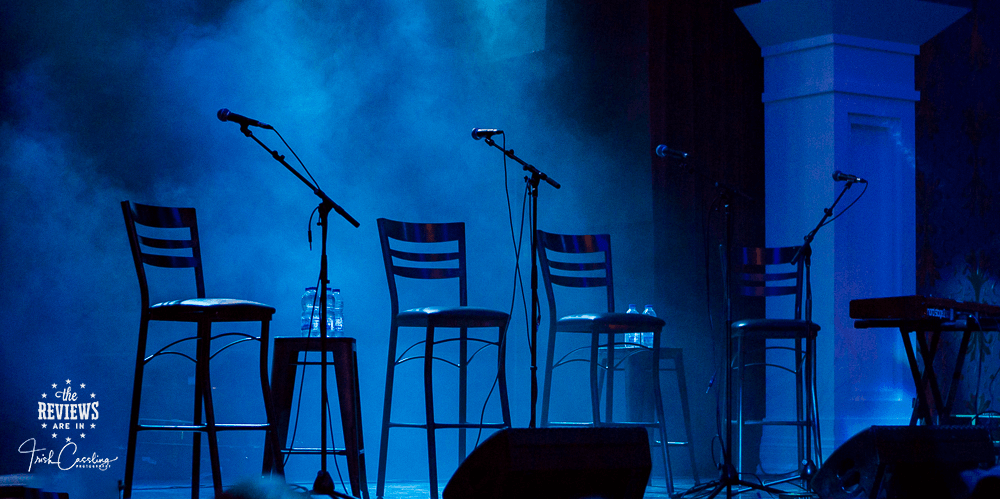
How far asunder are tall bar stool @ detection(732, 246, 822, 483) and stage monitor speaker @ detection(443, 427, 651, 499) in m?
1.50

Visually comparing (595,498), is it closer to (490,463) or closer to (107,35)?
(490,463)

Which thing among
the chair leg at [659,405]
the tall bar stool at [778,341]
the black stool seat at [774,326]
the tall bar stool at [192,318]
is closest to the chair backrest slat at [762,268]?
the tall bar stool at [778,341]

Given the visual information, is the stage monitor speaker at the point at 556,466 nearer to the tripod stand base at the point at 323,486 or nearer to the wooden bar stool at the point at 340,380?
the tripod stand base at the point at 323,486

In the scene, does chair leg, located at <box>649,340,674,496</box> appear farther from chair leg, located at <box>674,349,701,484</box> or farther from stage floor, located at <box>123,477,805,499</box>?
chair leg, located at <box>674,349,701,484</box>

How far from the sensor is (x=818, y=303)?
552cm

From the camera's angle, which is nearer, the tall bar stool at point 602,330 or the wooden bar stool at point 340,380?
the wooden bar stool at point 340,380

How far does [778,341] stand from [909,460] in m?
2.53

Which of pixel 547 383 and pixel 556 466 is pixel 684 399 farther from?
pixel 556 466

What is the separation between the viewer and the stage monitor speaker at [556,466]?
268 centimetres

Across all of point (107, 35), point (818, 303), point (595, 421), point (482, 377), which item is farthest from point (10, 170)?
point (818, 303)

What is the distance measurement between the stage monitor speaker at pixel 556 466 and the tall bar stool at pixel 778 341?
1.50 meters

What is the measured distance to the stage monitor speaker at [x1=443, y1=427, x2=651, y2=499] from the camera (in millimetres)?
2682

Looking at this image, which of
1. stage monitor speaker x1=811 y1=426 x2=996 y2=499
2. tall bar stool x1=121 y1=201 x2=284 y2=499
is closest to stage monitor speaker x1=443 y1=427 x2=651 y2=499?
stage monitor speaker x1=811 y1=426 x2=996 y2=499

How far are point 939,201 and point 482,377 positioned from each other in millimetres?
3046
